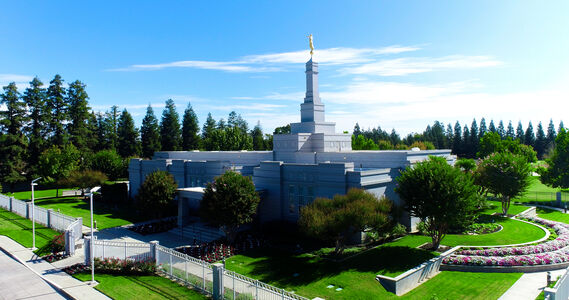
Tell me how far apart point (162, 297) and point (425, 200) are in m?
15.4

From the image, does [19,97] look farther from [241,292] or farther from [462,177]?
[462,177]

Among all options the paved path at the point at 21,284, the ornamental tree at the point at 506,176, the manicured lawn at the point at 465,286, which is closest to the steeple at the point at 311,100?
the ornamental tree at the point at 506,176

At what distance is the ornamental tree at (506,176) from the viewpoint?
110ft

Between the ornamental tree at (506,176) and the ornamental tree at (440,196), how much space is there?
13464mm

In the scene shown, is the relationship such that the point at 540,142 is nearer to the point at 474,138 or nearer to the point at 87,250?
the point at 474,138

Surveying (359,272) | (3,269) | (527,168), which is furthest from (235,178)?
(527,168)

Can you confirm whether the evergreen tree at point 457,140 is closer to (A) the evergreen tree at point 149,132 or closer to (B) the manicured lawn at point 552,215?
(B) the manicured lawn at point 552,215

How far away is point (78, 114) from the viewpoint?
195 ft

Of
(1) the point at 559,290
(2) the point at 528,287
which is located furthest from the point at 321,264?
(1) the point at 559,290

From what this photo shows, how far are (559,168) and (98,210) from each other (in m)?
57.9

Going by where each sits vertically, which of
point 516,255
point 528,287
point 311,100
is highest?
point 311,100

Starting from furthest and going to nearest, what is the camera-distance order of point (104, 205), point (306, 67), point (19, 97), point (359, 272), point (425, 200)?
point (19, 97) < point (104, 205) < point (306, 67) < point (425, 200) < point (359, 272)

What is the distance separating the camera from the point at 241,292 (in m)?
15.1

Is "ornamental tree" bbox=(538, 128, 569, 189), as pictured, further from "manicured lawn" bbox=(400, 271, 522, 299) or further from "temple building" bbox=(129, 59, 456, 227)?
"manicured lawn" bbox=(400, 271, 522, 299)
